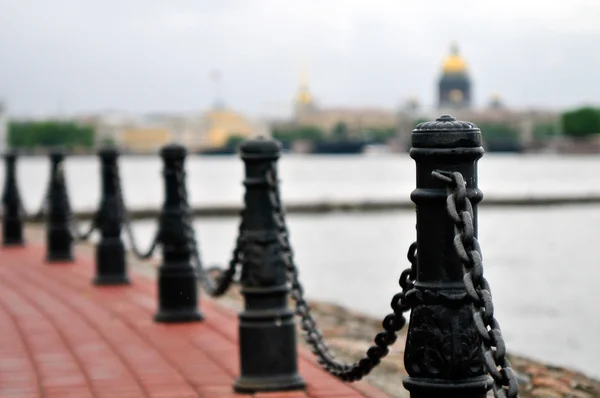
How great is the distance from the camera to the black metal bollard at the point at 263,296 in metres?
4.95

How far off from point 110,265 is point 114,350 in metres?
3.20

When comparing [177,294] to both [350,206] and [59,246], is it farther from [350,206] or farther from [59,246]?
[350,206]

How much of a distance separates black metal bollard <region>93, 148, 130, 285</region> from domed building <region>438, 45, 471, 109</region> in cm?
17523

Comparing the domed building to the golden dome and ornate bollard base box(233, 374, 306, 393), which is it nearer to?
the golden dome

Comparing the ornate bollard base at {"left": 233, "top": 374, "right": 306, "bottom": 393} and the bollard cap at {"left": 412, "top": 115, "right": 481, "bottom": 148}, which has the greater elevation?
the bollard cap at {"left": 412, "top": 115, "right": 481, "bottom": 148}

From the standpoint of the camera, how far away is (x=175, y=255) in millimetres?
6918

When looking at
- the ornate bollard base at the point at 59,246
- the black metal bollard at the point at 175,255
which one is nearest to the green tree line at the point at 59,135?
the ornate bollard base at the point at 59,246

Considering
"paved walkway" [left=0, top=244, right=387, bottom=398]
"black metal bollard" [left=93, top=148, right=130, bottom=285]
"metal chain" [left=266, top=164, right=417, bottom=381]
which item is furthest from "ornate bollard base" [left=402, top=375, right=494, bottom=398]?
"black metal bollard" [left=93, top=148, right=130, bottom=285]

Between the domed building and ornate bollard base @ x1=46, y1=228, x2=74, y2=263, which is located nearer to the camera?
ornate bollard base @ x1=46, y1=228, x2=74, y2=263

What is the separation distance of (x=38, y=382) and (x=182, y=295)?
6.01ft

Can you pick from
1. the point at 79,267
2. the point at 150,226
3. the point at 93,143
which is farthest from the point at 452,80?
the point at 79,267

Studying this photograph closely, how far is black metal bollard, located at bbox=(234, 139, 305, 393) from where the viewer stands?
495 cm

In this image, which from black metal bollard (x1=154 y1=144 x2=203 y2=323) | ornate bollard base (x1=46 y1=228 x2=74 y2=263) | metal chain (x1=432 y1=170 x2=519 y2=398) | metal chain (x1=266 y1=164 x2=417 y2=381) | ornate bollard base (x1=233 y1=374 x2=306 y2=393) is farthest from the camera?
ornate bollard base (x1=46 y1=228 x2=74 y2=263)

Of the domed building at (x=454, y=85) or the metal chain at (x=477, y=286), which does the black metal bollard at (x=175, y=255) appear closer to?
the metal chain at (x=477, y=286)
